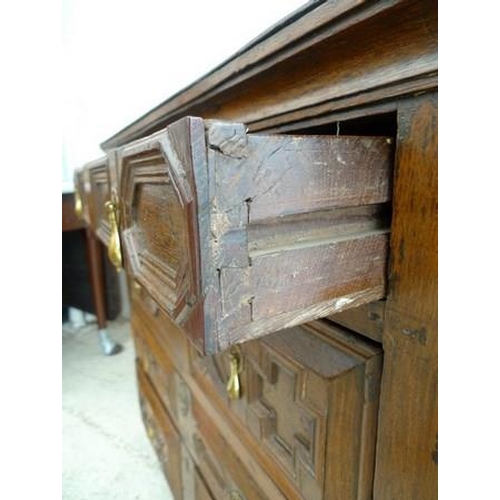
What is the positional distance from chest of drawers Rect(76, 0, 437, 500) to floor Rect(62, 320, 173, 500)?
907 millimetres

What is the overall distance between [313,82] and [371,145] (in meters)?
0.09

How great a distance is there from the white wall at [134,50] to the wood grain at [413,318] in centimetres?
44

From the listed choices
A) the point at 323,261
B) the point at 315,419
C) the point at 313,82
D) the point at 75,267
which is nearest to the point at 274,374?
the point at 315,419

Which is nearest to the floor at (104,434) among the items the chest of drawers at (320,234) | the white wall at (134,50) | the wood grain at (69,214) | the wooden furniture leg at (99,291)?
the wooden furniture leg at (99,291)

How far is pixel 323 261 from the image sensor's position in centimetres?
28

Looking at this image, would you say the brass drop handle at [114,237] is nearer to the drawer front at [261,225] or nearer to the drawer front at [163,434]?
the drawer front at [261,225]

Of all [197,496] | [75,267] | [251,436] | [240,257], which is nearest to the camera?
[240,257]

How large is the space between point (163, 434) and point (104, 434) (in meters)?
0.48

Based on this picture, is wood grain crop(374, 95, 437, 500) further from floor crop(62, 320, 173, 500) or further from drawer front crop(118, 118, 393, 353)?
floor crop(62, 320, 173, 500)

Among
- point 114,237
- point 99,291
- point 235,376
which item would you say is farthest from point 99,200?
point 99,291

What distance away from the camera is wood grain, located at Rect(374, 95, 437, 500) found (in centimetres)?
27

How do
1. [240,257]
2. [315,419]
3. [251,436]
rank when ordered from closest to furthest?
[240,257] → [315,419] → [251,436]

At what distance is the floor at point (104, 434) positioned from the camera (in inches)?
44.5
